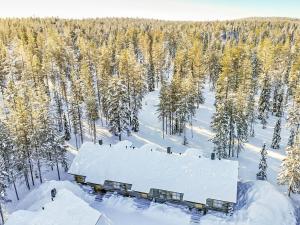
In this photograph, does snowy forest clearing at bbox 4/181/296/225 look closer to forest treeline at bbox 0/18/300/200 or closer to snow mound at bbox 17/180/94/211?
snow mound at bbox 17/180/94/211

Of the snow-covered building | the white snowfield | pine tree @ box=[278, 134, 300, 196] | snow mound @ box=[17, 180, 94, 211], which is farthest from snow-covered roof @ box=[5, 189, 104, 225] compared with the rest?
pine tree @ box=[278, 134, 300, 196]

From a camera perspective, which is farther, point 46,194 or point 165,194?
point 46,194

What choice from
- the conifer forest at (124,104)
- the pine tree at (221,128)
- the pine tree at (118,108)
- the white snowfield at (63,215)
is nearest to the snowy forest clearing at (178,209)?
the white snowfield at (63,215)

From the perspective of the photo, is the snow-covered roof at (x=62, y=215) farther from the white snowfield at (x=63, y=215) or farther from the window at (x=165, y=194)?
the window at (x=165, y=194)

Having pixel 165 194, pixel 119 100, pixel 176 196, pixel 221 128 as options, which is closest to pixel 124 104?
pixel 119 100

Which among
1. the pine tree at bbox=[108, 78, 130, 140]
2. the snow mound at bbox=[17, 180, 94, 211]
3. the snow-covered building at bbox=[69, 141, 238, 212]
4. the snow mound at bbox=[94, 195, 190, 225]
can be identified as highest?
the pine tree at bbox=[108, 78, 130, 140]

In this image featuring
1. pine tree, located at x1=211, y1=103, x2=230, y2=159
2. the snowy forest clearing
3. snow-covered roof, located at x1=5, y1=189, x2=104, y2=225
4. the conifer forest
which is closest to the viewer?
snow-covered roof, located at x1=5, y1=189, x2=104, y2=225

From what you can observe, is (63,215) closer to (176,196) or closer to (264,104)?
(176,196)
